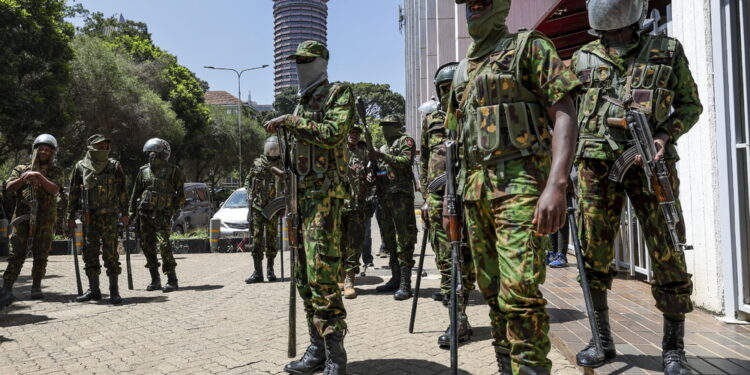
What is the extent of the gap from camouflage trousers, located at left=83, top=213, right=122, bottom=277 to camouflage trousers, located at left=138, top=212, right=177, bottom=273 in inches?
32.6

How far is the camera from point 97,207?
7.43 meters

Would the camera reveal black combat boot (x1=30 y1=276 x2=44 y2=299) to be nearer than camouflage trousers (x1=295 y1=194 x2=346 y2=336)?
No

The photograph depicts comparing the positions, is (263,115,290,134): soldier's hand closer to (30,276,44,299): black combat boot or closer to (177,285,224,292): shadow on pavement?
(177,285,224,292): shadow on pavement

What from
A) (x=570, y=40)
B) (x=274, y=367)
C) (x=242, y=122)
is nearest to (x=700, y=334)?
(x=274, y=367)

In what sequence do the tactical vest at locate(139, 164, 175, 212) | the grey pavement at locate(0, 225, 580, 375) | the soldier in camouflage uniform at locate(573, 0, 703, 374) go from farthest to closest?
the tactical vest at locate(139, 164, 175, 212)
the grey pavement at locate(0, 225, 580, 375)
the soldier in camouflage uniform at locate(573, 0, 703, 374)

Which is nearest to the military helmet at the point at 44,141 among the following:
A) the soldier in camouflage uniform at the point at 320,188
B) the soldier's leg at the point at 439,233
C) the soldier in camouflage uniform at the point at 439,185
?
the soldier in camouflage uniform at the point at 320,188

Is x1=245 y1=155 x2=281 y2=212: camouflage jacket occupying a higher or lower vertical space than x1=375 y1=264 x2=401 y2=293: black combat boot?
higher

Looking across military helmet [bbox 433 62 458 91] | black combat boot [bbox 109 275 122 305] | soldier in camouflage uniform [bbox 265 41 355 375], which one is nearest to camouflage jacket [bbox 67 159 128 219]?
black combat boot [bbox 109 275 122 305]

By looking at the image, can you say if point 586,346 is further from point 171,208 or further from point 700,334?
point 171,208

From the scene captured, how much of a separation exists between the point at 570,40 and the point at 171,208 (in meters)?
7.46

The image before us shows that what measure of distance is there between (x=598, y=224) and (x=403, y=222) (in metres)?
3.78

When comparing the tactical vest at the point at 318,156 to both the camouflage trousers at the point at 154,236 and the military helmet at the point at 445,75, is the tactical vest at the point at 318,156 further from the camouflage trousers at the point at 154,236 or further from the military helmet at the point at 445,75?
the camouflage trousers at the point at 154,236

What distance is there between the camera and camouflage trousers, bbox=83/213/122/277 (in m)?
7.41

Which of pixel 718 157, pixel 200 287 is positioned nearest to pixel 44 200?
pixel 200 287
